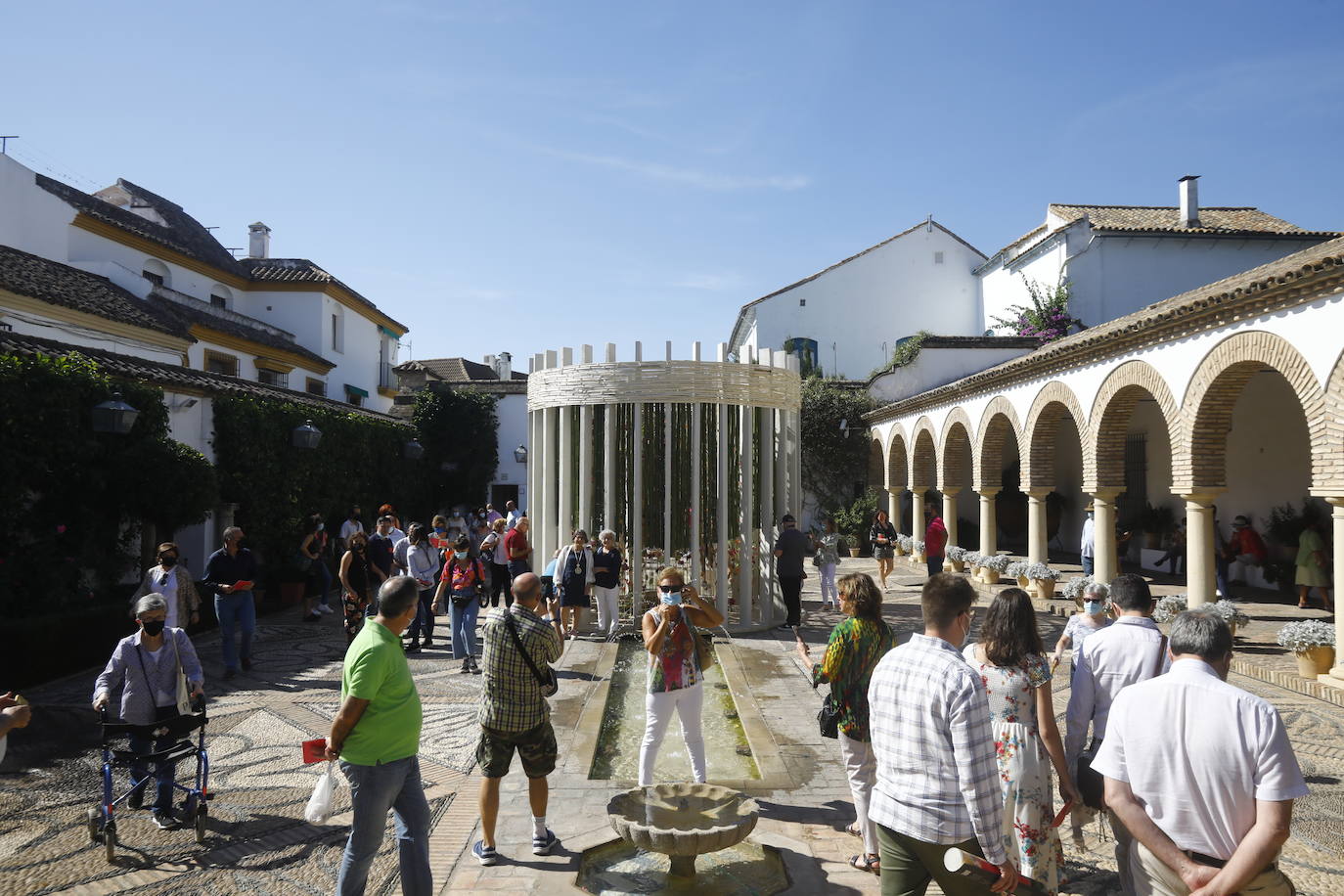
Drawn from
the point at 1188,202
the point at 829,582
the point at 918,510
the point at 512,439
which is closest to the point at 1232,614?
the point at 829,582

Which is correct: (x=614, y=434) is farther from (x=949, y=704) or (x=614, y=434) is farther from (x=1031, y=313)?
(x=1031, y=313)

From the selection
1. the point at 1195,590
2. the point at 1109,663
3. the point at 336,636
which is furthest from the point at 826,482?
the point at 1109,663

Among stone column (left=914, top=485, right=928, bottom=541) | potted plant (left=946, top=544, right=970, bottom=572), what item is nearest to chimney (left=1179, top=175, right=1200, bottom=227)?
stone column (left=914, top=485, right=928, bottom=541)

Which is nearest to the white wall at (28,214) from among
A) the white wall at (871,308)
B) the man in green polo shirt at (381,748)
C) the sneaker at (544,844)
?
the white wall at (871,308)

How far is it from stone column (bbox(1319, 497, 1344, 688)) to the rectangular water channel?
5.62m

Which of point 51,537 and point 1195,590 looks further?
point 1195,590

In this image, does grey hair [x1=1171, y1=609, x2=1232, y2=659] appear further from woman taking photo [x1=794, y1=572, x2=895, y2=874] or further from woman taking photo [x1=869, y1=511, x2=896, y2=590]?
woman taking photo [x1=869, y1=511, x2=896, y2=590]

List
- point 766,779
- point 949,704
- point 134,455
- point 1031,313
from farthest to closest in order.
Answer: point 1031,313, point 134,455, point 766,779, point 949,704

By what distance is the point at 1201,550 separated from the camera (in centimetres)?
1068

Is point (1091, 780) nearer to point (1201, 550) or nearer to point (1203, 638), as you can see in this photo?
point (1203, 638)

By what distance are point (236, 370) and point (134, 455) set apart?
1235 cm

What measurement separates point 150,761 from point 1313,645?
383 inches

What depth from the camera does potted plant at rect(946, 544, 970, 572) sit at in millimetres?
18422

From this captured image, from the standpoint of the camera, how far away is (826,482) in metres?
26.0
